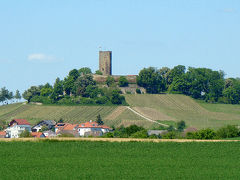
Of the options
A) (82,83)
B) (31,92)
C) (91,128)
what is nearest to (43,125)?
(91,128)

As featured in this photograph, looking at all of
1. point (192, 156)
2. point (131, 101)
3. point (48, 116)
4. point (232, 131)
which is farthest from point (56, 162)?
point (131, 101)

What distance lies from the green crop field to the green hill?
69018 millimetres

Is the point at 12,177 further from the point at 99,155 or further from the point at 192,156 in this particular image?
the point at 192,156

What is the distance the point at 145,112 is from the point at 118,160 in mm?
94206

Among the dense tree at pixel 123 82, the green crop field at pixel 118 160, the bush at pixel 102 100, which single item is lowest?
the green crop field at pixel 118 160

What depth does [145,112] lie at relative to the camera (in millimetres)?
139500

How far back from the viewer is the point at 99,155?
4944cm

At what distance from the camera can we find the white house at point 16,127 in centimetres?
12256

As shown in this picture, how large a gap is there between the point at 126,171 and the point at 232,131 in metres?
50.7

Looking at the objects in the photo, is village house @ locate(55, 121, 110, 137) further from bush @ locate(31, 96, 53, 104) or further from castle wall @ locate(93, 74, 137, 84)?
castle wall @ locate(93, 74, 137, 84)

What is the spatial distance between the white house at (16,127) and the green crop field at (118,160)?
214 feet

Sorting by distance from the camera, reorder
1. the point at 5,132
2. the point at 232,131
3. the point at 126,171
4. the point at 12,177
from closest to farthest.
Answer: the point at 12,177 < the point at 126,171 < the point at 232,131 < the point at 5,132

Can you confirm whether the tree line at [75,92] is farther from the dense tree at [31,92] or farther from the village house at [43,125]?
the village house at [43,125]

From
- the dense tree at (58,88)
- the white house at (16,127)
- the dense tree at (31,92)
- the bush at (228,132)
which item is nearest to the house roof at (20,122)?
the white house at (16,127)
